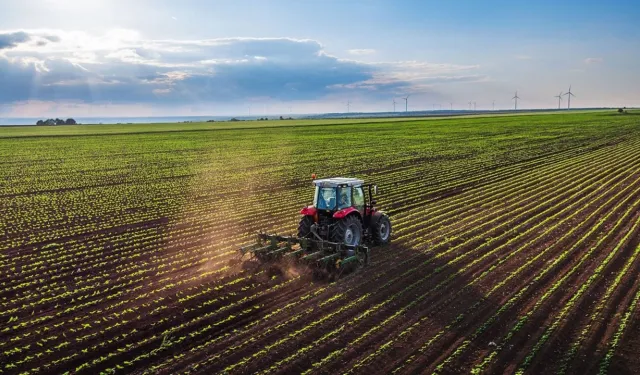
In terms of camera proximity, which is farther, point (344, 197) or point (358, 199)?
point (358, 199)

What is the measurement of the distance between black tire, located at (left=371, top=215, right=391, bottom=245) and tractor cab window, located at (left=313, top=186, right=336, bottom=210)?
1.67 meters

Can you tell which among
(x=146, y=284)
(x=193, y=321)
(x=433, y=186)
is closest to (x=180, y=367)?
(x=193, y=321)

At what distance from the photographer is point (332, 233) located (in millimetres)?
14234

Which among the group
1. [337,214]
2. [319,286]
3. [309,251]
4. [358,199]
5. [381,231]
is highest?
[358,199]

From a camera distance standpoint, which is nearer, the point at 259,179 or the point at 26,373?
the point at 26,373

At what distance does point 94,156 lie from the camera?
4853cm

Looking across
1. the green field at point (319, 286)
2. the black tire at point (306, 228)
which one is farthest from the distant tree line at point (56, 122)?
the black tire at point (306, 228)

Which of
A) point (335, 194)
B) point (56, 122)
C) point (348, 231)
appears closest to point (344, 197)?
point (335, 194)

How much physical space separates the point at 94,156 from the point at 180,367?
43.9 meters

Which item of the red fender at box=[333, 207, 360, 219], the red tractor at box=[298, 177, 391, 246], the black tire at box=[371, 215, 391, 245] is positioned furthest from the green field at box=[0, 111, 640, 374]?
the red fender at box=[333, 207, 360, 219]

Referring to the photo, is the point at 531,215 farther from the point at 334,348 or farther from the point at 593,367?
the point at 334,348

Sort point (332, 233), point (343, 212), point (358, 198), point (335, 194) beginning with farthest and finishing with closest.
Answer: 1. point (358, 198)
2. point (335, 194)
3. point (343, 212)
4. point (332, 233)

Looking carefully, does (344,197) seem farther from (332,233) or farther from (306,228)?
(306,228)

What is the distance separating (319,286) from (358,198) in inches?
139
